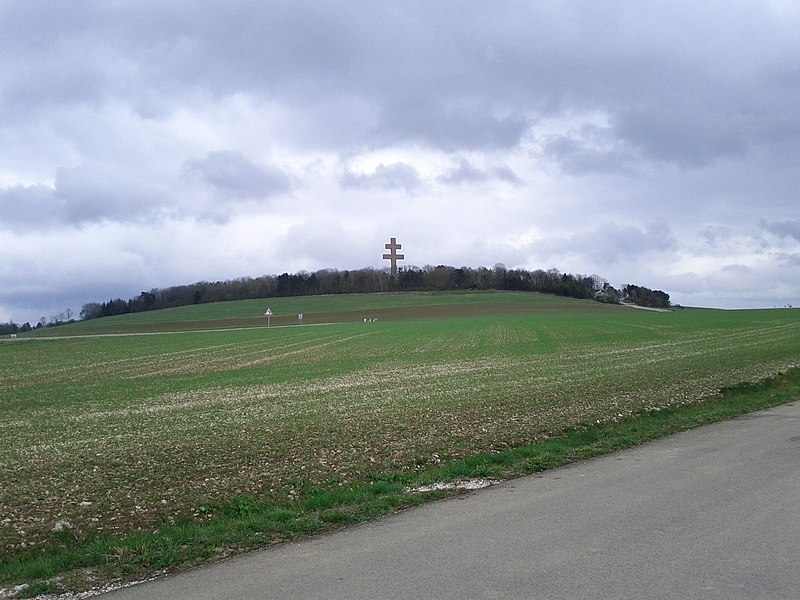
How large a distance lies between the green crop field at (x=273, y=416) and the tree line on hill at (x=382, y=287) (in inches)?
4910

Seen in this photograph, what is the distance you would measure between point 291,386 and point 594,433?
580 inches

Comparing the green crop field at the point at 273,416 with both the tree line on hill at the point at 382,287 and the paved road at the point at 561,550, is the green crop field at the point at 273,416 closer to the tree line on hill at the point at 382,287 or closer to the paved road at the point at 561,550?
the paved road at the point at 561,550

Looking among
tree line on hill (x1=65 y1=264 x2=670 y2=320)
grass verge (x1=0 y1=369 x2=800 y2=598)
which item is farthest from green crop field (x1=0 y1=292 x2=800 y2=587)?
tree line on hill (x1=65 y1=264 x2=670 y2=320)

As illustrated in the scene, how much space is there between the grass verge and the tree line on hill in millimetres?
153096

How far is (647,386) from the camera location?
76.2 feet

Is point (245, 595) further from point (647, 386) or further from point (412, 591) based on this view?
point (647, 386)

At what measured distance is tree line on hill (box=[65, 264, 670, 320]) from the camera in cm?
16850

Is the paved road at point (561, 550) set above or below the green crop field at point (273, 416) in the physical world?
above

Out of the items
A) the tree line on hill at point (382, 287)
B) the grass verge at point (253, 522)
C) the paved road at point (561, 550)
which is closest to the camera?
the paved road at point (561, 550)

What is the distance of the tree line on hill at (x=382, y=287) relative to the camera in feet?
553

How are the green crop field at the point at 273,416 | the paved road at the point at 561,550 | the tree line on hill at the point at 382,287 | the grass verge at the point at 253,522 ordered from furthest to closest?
the tree line on hill at the point at 382,287, the green crop field at the point at 273,416, the grass verge at the point at 253,522, the paved road at the point at 561,550

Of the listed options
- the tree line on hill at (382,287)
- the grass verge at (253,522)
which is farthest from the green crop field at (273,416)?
the tree line on hill at (382,287)

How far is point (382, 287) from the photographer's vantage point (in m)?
176

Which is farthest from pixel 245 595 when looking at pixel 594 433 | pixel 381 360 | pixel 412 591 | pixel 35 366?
pixel 35 366
